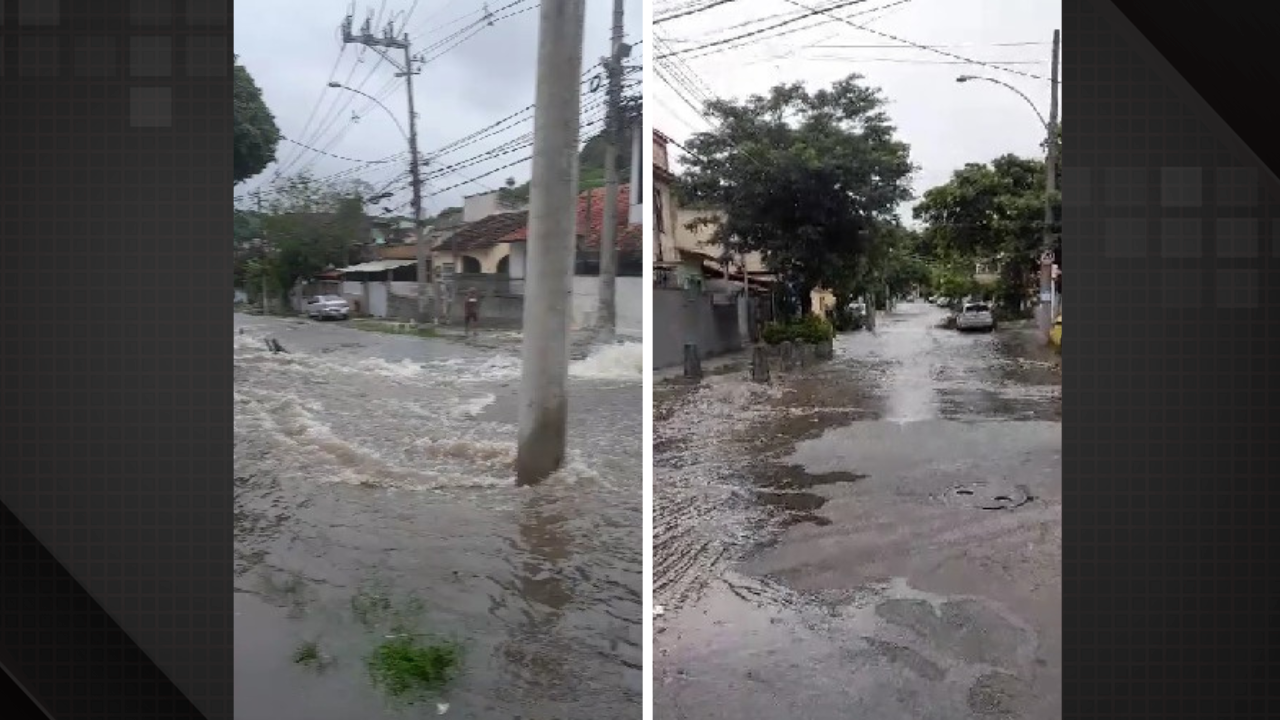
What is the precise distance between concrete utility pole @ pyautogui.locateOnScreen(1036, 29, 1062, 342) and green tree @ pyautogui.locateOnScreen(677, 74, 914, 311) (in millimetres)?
388

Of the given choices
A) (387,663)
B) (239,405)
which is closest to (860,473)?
(387,663)

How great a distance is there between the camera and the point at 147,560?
279 centimetres

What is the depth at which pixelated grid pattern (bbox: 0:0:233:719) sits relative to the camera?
9.12 feet

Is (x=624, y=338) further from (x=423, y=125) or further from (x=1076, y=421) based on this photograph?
(x=1076, y=421)

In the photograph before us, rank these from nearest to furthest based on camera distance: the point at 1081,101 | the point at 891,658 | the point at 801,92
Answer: the point at 1081,101, the point at 891,658, the point at 801,92

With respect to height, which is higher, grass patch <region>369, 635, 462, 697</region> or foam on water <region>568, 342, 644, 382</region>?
foam on water <region>568, 342, 644, 382</region>

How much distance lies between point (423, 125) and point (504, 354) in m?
0.75

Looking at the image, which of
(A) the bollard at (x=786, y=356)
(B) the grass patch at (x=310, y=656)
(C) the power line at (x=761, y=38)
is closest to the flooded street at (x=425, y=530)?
(B) the grass patch at (x=310, y=656)

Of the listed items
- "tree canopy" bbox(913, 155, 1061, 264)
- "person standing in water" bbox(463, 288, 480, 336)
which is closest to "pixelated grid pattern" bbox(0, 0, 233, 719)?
"person standing in water" bbox(463, 288, 480, 336)

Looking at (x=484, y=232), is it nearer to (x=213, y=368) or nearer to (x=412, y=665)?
(x=213, y=368)

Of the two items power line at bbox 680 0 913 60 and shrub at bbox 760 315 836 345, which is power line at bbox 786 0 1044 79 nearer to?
power line at bbox 680 0 913 60

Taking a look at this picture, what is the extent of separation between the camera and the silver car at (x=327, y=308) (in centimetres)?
307

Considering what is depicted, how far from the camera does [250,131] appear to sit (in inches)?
117

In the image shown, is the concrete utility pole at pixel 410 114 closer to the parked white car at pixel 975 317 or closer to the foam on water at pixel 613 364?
the foam on water at pixel 613 364
